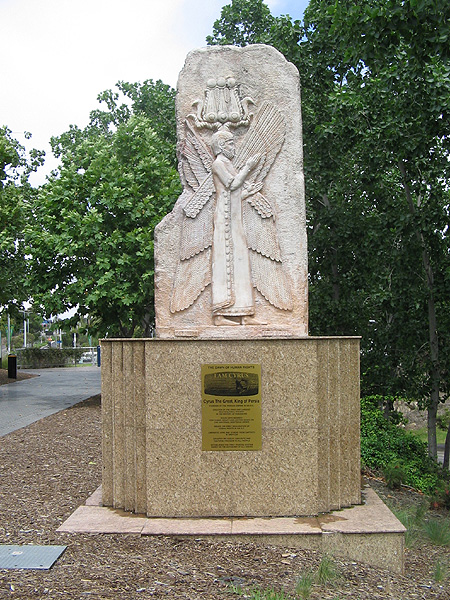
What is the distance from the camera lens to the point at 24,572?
16.5 ft

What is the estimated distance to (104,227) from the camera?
17.1 metres

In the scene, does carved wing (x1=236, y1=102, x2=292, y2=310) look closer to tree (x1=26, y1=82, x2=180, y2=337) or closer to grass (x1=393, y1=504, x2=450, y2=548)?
grass (x1=393, y1=504, x2=450, y2=548)

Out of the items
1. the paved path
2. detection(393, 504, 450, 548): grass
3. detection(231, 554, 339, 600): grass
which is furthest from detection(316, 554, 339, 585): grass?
the paved path

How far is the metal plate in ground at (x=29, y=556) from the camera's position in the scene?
5156mm

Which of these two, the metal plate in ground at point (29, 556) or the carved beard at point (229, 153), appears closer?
the metal plate in ground at point (29, 556)

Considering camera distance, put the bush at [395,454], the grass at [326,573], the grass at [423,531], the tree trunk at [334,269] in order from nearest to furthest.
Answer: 1. the grass at [326,573]
2. the grass at [423,531]
3. the bush at [395,454]
4. the tree trunk at [334,269]

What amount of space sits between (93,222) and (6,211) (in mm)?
5514

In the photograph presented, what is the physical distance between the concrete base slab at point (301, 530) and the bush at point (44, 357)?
36477mm

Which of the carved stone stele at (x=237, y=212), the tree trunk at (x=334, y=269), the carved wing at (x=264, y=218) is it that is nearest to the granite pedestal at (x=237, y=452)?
the carved stone stele at (x=237, y=212)

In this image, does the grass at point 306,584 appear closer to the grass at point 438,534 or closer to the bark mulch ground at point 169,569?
the bark mulch ground at point 169,569

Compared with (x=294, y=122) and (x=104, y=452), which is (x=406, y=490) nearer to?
(x=104, y=452)

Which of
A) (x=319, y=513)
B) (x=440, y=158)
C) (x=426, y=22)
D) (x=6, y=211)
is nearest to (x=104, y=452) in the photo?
(x=319, y=513)

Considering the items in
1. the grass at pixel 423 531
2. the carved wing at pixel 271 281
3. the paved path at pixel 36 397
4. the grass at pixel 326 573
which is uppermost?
the carved wing at pixel 271 281

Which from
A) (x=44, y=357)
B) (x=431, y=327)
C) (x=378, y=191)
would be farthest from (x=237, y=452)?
(x=44, y=357)
